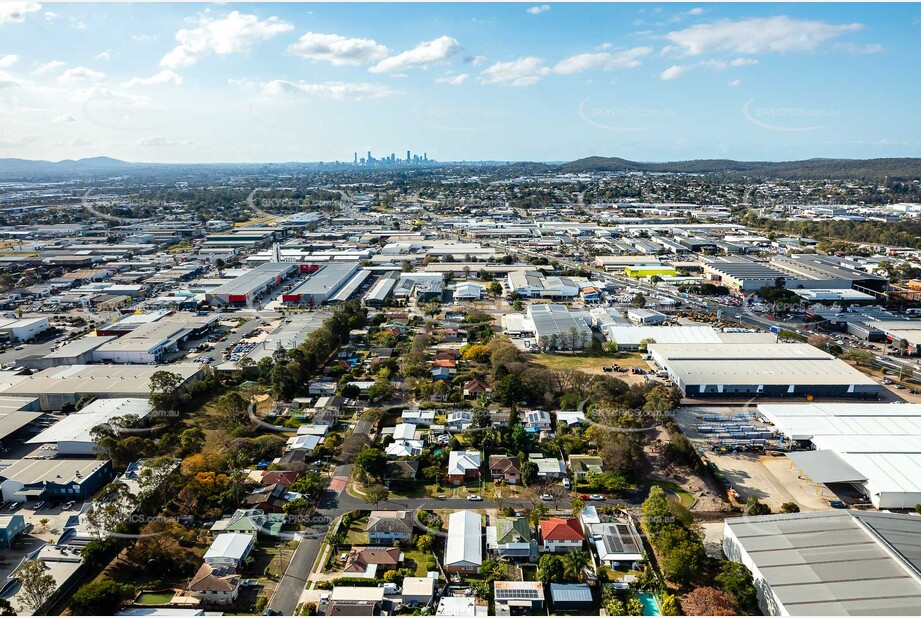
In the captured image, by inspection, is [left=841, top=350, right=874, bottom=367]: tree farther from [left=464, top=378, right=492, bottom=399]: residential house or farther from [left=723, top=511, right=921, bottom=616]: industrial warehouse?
[left=464, top=378, right=492, bottom=399]: residential house

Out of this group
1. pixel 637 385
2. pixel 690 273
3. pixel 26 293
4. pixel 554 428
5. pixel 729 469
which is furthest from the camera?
pixel 690 273

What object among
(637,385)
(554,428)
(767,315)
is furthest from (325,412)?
(767,315)

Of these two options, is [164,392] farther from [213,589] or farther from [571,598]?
[571,598]

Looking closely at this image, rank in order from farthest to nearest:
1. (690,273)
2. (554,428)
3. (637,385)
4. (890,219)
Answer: (890,219), (690,273), (637,385), (554,428)

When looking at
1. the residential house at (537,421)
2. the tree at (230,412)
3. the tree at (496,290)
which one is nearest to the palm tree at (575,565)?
the residential house at (537,421)

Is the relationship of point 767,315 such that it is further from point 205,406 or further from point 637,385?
point 205,406

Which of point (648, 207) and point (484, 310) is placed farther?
point (648, 207)

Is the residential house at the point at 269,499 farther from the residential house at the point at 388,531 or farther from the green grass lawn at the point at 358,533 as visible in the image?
the residential house at the point at 388,531
